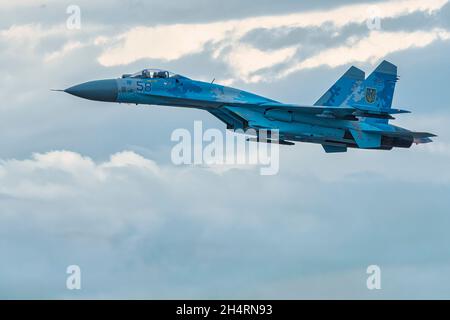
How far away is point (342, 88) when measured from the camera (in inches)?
2259

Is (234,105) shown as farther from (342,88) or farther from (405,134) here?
(405,134)

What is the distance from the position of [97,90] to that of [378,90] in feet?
45.6

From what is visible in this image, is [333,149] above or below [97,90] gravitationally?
below

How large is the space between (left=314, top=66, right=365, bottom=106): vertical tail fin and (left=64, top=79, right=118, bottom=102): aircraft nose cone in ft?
34.9

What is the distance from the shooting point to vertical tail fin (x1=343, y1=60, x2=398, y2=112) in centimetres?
5719

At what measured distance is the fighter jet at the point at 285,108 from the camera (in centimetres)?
5291

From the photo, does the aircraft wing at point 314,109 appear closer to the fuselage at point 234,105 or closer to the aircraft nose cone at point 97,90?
the fuselage at point 234,105

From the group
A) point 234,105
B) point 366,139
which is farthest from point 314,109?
point 234,105

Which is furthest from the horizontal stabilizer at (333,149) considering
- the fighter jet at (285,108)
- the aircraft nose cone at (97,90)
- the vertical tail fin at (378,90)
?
the aircraft nose cone at (97,90)

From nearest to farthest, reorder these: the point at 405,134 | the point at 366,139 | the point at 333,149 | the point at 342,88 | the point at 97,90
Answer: the point at 97,90 < the point at 366,139 < the point at 405,134 < the point at 333,149 < the point at 342,88
